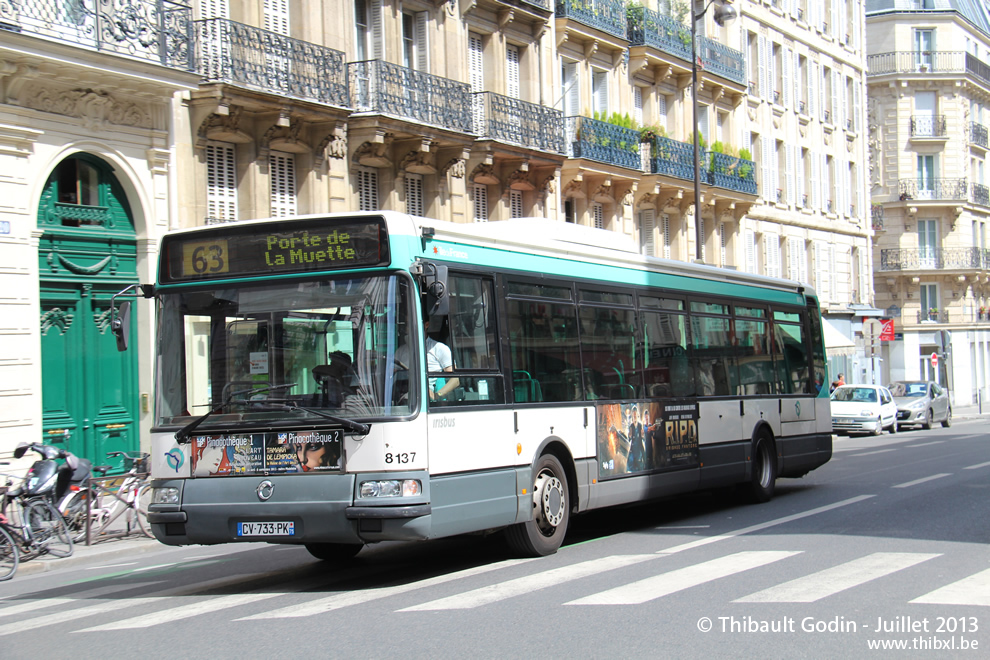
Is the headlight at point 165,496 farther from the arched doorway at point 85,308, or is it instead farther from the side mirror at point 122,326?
the arched doorway at point 85,308

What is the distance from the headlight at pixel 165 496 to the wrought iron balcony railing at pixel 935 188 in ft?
198

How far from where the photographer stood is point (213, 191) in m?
21.5

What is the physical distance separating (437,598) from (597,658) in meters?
2.33

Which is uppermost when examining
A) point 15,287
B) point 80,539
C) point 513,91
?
point 513,91

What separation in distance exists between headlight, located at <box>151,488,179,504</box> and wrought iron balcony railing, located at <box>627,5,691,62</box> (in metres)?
28.4

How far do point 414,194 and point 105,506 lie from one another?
44.0 feet

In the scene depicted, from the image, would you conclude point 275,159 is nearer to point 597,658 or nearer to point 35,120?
point 35,120

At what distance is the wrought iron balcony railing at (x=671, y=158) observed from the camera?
1388 inches

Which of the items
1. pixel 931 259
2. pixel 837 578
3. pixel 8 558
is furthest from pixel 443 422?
pixel 931 259

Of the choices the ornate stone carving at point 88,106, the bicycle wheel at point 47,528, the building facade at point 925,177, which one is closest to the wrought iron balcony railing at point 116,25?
the ornate stone carving at point 88,106

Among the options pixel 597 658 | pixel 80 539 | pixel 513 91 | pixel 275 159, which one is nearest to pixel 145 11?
pixel 275 159

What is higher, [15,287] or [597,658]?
[15,287]

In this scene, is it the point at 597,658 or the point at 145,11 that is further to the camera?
the point at 145,11

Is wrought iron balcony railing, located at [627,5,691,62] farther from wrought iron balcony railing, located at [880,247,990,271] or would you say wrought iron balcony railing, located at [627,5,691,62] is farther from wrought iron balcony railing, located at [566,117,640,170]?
wrought iron balcony railing, located at [880,247,990,271]
